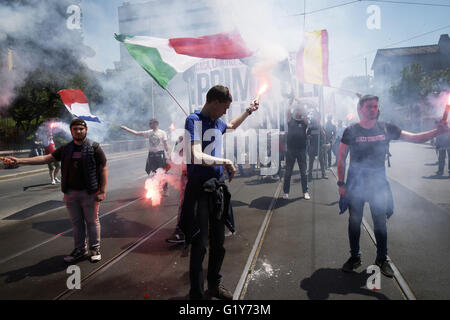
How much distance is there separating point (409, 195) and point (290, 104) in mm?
3201

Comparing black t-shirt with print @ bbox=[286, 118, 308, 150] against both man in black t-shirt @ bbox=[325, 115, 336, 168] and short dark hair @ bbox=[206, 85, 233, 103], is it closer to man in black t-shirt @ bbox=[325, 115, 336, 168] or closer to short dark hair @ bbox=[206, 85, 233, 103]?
short dark hair @ bbox=[206, 85, 233, 103]

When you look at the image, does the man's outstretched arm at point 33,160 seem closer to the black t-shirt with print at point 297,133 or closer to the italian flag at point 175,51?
the italian flag at point 175,51

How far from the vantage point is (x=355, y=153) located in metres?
3.13

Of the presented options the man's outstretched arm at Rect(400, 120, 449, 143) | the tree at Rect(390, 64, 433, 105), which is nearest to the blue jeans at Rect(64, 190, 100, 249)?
the man's outstretched arm at Rect(400, 120, 449, 143)

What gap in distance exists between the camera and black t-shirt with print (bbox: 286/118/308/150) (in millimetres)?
6336

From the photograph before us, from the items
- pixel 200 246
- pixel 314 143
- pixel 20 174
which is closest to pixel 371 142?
pixel 200 246

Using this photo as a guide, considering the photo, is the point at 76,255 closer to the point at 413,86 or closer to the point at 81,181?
the point at 81,181

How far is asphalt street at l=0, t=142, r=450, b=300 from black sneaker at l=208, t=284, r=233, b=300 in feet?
0.38

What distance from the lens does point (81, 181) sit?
3.51 metres

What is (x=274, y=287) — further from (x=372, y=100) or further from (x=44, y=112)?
(x=44, y=112)

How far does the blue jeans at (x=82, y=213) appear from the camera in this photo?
3.52m

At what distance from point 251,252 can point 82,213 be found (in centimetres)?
214

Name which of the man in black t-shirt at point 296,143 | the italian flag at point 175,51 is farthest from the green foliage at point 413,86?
the italian flag at point 175,51
